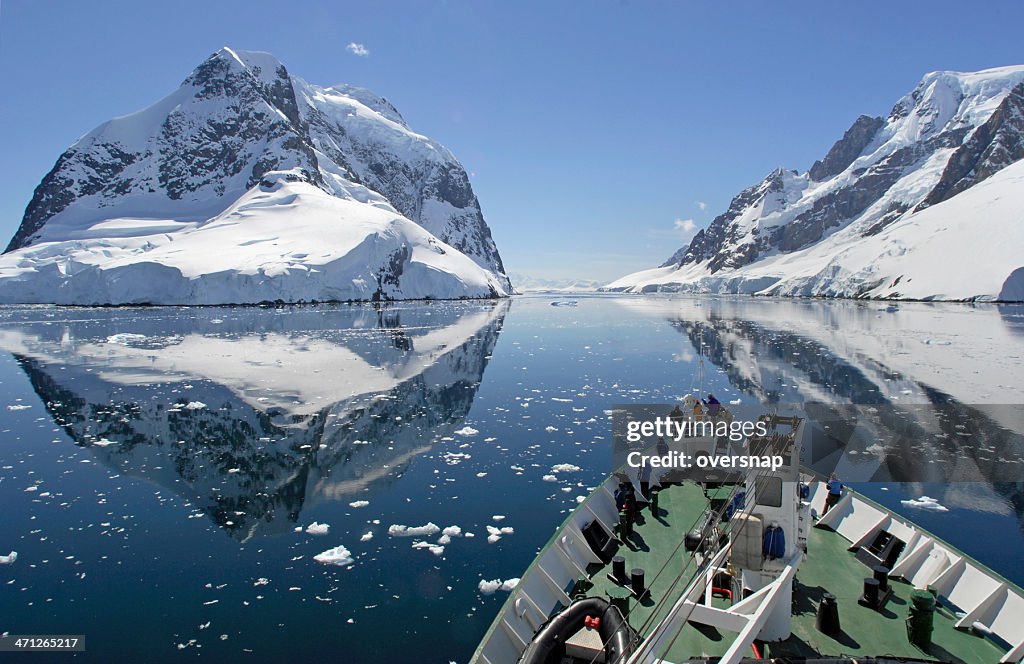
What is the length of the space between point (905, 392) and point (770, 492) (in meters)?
23.9

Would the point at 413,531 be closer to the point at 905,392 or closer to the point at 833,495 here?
the point at 833,495

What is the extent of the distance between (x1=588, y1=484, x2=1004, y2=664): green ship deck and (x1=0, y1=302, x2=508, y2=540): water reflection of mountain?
7.67m

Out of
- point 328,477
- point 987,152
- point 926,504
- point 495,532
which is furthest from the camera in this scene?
point 987,152

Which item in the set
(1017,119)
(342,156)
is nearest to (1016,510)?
(342,156)

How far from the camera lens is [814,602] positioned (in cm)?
842

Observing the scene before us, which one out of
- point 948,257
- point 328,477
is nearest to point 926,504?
point 328,477

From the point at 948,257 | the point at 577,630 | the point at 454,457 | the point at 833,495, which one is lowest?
the point at 454,457

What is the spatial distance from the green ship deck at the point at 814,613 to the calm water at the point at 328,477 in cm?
249

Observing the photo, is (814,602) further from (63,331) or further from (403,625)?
(63,331)

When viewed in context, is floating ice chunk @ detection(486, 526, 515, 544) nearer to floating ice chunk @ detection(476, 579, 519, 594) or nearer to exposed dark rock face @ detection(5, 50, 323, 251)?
floating ice chunk @ detection(476, 579, 519, 594)

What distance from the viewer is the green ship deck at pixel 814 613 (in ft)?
24.2

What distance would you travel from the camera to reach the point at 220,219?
117 metres

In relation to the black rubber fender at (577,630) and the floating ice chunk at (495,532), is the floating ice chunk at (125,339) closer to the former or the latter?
the floating ice chunk at (495,532)

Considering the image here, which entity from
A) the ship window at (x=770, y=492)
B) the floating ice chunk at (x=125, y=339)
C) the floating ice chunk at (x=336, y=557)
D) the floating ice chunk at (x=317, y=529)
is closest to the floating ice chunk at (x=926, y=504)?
the ship window at (x=770, y=492)
